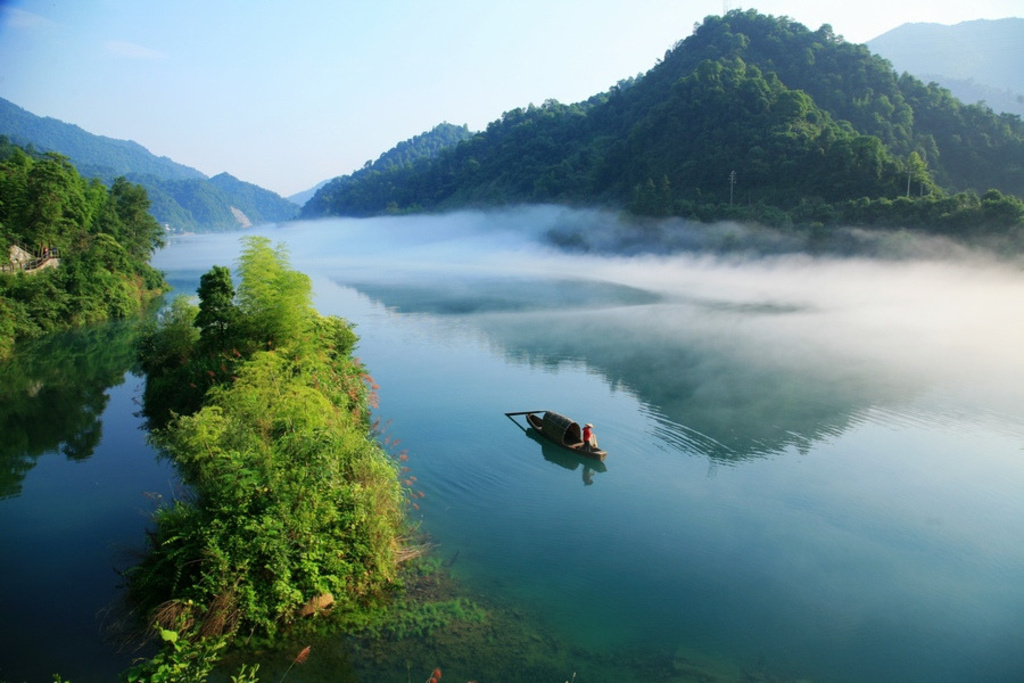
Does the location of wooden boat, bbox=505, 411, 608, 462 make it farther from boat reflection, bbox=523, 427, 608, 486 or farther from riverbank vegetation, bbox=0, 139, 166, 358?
riverbank vegetation, bbox=0, 139, 166, 358

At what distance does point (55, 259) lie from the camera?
33031 mm

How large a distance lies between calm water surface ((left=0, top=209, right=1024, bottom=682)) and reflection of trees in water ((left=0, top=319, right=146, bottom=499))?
0.60 meters

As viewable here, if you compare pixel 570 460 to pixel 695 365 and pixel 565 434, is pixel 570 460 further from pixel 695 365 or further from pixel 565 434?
pixel 695 365

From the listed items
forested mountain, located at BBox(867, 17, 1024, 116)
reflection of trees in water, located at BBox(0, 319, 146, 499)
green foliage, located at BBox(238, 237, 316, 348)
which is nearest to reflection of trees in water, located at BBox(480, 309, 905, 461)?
green foliage, located at BBox(238, 237, 316, 348)

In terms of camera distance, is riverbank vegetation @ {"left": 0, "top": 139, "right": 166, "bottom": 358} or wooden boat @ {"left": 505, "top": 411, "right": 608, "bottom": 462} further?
riverbank vegetation @ {"left": 0, "top": 139, "right": 166, "bottom": 358}

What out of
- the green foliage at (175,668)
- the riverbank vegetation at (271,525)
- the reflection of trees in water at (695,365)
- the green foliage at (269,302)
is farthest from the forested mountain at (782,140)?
the green foliage at (175,668)

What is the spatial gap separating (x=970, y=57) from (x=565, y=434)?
426ft

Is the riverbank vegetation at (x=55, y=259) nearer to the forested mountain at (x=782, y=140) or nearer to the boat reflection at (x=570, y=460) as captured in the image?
the boat reflection at (x=570, y=460)

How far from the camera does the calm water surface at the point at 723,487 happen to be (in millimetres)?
8820

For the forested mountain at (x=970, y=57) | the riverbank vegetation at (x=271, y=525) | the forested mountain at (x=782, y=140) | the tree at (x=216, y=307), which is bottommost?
the riverbank vegetation at (x=271, y=525)

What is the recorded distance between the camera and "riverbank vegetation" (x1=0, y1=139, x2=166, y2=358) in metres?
27.6

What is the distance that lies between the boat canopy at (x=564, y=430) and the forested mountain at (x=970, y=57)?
100 meters

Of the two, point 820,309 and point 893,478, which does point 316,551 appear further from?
point 820,309

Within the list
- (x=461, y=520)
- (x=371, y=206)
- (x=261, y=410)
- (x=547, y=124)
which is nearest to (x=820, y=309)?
(x=461, y=520)
